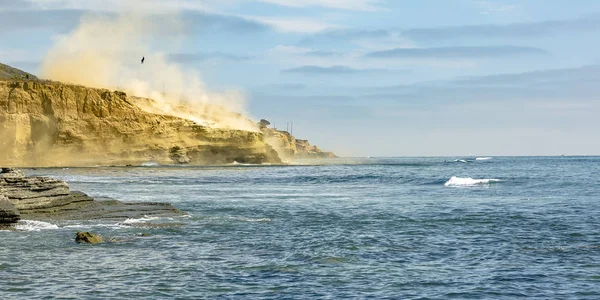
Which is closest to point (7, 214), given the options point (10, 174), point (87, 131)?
point (10, 174)

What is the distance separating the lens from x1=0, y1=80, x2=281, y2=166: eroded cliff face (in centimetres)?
10681

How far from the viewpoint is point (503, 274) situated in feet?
51.0

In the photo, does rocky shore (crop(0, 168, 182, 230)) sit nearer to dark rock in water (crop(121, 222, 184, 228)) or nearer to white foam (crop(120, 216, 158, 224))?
white foam (crop(120, 216, 158, 224))

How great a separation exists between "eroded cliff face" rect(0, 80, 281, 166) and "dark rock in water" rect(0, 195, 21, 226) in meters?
87.5

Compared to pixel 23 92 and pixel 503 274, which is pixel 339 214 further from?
pixel 23 92

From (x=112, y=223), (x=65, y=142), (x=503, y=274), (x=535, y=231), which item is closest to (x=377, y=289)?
(x=503, y=274)

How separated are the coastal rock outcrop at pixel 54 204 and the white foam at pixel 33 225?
1.08m

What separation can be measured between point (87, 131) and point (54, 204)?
86824 millimetres

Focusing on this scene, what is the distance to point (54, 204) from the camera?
2867 cm

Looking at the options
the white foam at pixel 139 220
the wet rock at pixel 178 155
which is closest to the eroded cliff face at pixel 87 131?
the wet rock at pixel 178 155

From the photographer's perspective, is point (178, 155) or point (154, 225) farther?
point (178, 155)

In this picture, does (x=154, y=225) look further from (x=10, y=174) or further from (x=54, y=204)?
(x=10, y=174)

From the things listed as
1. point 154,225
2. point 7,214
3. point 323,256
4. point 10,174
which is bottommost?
point 323,256

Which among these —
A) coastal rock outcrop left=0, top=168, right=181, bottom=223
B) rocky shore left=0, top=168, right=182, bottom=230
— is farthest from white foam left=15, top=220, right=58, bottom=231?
coastal rock outcrop left=0, top=168, right=181, bottom=223
